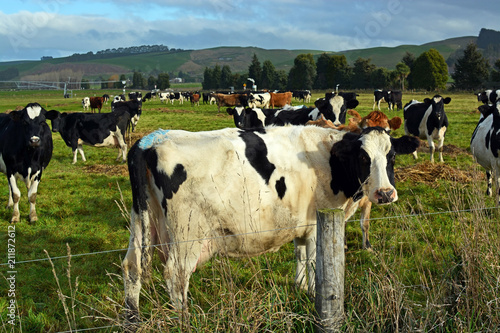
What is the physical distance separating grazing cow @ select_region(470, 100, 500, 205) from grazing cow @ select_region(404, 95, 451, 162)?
328cm

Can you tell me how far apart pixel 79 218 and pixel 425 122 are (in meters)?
11.0

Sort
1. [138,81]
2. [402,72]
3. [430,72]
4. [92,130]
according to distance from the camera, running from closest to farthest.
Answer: [92,130] → [430,72] → [402,72] → [138,81]

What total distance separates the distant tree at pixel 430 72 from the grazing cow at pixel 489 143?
65.2 meters

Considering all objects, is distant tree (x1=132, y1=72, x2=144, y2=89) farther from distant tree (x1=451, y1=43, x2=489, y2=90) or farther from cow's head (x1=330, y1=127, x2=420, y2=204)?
cow's head (x1=330, y1=127, x2=420, y2=204)

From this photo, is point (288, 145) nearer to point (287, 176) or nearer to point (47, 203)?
point (287, 176)

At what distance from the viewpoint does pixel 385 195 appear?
403cm

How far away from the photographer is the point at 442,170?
10453 mm

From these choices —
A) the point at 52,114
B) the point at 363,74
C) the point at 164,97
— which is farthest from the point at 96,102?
the point at 363,74

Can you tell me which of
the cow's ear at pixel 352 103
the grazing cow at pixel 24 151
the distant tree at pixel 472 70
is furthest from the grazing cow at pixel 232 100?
the distant tree at pixel 472 70

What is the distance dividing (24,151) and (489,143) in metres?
9.10

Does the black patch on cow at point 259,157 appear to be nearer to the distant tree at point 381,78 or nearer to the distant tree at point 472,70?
the distant tree at point 472,70

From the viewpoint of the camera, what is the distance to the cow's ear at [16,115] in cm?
786

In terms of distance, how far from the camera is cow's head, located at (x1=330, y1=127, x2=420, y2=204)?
4230 millimetres

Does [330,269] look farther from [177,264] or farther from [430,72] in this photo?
[430,72]
